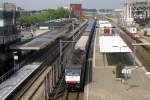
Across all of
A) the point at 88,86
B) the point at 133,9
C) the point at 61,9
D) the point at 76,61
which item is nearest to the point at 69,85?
the point at 88,86

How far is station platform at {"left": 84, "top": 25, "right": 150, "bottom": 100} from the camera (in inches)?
1293

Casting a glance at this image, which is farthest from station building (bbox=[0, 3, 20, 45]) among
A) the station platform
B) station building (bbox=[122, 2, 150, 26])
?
station building (bbox=[122, 2, 150, 26])

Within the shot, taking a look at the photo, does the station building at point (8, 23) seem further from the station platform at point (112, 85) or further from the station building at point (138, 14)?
the station building at point (138, 14)

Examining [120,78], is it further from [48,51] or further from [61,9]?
[61,9]

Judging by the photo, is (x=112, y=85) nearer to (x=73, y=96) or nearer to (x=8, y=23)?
(x=73, y=96)

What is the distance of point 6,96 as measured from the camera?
30047mm

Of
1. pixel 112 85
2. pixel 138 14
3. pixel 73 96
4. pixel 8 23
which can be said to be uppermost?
pixel 138 14

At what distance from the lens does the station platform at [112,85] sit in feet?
108

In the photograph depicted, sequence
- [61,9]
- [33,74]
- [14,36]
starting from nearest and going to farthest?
[33,74]
[14,36]
[61,9]

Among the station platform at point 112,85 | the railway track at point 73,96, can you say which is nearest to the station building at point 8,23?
the station platform at point 112,85

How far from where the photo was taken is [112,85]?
37031 millimetres

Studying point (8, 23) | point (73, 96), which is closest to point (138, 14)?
point (8, 23)

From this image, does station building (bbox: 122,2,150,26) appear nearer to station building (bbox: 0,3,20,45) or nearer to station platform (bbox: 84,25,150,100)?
station building (bbox: 0,3,20,45)

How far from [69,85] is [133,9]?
10421 cm
